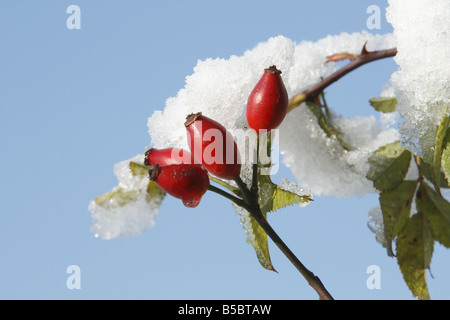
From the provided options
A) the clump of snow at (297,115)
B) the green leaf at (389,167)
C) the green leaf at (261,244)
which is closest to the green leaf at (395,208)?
the green leaf at (389,167)

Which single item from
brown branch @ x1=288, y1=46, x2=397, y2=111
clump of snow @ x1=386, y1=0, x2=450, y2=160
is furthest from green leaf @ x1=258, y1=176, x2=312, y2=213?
brown branch @ x1=288, y1=46, x2=397, y2=111

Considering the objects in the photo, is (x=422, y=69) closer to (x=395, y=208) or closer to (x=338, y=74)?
(x=395, y=208)

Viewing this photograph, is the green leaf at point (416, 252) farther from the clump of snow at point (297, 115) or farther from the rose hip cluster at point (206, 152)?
the rose hip cluster at point (206, 152)

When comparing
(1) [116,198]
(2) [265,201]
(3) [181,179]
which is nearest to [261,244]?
(2) [265,201]

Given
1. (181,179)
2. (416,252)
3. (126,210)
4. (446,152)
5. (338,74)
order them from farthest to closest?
(338,74)
(126,210)
(416,252)
(446,152)
(181,179)

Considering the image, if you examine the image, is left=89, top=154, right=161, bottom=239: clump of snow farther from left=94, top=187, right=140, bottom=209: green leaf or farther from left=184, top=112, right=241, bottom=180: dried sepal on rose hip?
left=184, top=112, right=241, bottom=180: dried sepal on rose hip
